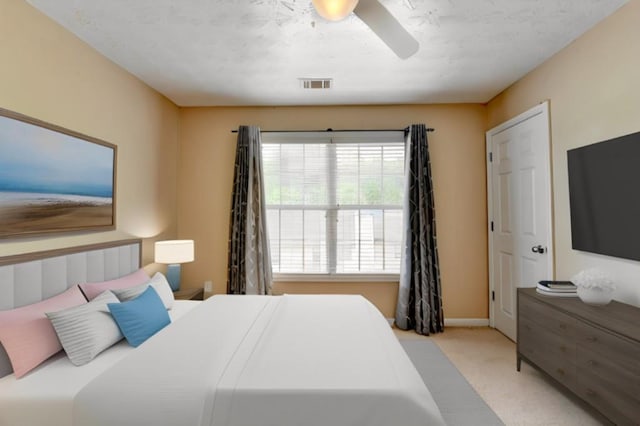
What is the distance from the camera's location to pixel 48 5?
1.91 meters

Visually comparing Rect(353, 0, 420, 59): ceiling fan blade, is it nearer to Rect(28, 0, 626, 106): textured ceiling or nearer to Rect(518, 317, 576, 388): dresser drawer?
Rect(28, 0, 626, 106): textured ceiling

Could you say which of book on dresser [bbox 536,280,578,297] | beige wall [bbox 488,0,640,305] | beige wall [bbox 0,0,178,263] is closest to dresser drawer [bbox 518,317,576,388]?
book on dresser [bbox 536,280,578,297]

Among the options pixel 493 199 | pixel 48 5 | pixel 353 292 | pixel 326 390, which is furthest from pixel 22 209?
pixel 493 199

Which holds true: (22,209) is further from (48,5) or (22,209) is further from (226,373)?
(226,373)

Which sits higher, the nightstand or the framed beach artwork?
the framed beach artwork

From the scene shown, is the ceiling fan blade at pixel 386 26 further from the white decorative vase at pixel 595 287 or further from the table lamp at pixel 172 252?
the table lamp at pixel 172 252

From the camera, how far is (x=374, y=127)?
3715 millimetres

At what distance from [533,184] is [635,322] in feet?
4.75

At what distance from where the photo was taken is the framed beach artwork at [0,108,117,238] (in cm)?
175

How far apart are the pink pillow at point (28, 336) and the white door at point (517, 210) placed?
3.55 meters

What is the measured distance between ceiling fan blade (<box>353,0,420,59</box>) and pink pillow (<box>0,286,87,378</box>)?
232cm

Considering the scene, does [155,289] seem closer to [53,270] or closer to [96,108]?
[53,270]

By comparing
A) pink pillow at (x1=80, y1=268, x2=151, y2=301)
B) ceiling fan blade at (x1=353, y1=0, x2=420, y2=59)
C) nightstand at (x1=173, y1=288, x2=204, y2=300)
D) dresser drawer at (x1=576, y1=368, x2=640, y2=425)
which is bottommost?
dresser drawer at (x1=576, y1=368, x2=640, y2=425)

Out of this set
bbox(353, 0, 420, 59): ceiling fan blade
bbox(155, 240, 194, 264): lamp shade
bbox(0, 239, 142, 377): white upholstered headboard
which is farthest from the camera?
bbox(155, 240, 194, 264): lamp shade
